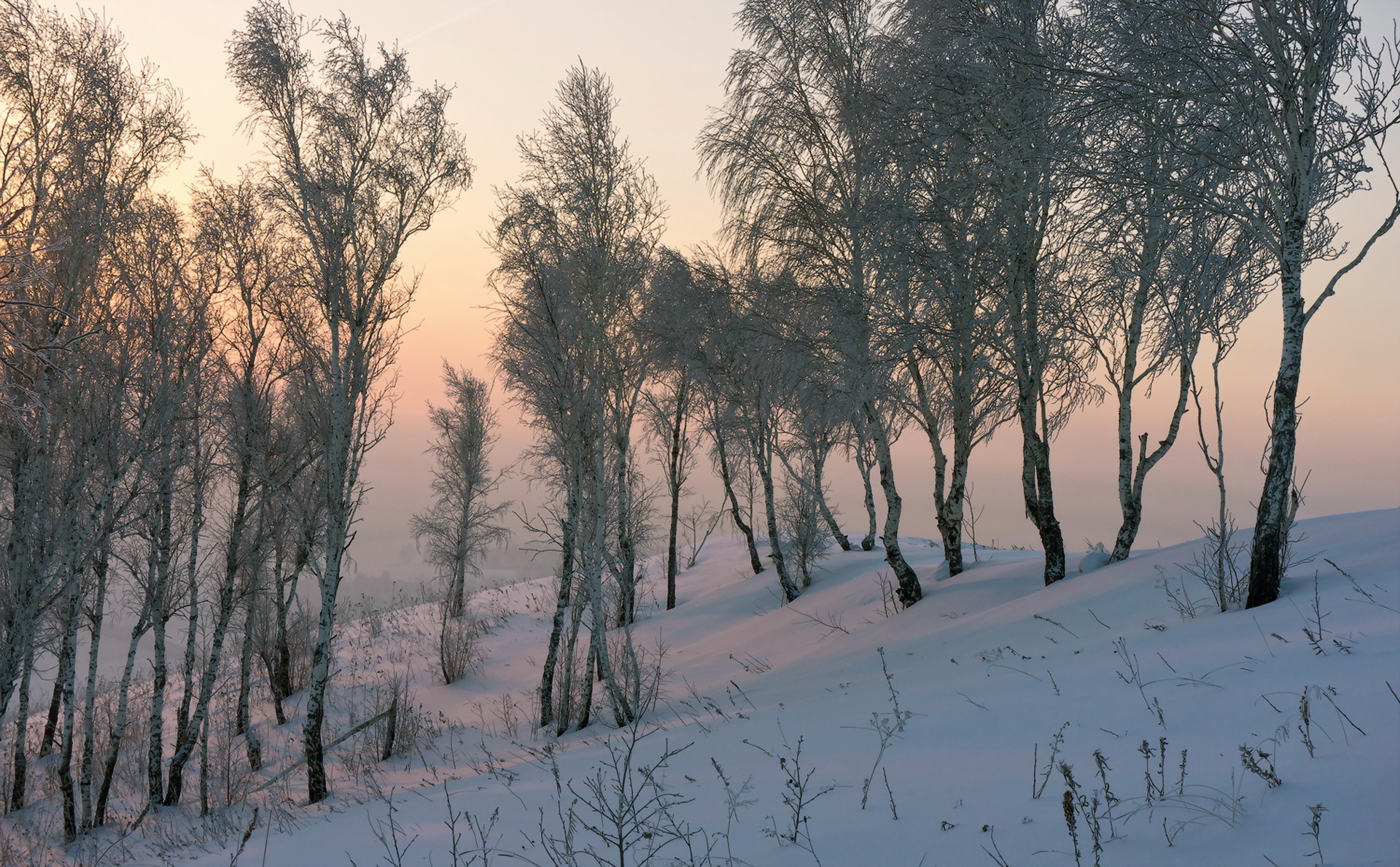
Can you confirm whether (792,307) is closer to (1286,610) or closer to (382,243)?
(382,243)

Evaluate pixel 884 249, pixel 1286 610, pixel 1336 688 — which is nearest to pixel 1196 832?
pixel 1336 688

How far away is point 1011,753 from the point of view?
442 centimetres

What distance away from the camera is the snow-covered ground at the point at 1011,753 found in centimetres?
325

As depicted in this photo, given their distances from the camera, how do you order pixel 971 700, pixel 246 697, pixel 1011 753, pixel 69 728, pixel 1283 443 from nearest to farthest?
pixel 1011 753, pixel 971 700, pixel 1283 443, pixel 69 728, pixel 246 697

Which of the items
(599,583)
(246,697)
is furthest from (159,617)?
(599,583)

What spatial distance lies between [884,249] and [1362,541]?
5.72 m

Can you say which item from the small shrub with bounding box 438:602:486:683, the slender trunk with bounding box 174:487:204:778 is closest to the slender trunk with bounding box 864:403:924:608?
the small shrub with bounding box 438:602:486:683

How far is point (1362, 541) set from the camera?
6.63m

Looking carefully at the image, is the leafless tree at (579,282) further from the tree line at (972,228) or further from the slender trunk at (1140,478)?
the slender trunk at (1140,478)

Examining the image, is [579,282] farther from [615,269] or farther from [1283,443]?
[1283,443]

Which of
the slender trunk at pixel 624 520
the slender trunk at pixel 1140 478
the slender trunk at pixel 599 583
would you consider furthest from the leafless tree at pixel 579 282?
the slender trunk at pixel 1140 478

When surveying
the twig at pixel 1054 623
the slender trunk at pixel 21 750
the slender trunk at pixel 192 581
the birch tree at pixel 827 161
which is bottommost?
the slender trunk at pixel 21 750

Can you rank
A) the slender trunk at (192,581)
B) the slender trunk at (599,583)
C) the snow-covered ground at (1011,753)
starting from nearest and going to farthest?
1. the snow-covered ground at (1011,753)
2. the slender trunk at (599,583)
3. the slender trunk at (192,581)

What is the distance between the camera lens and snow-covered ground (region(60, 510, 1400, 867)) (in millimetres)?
3246
